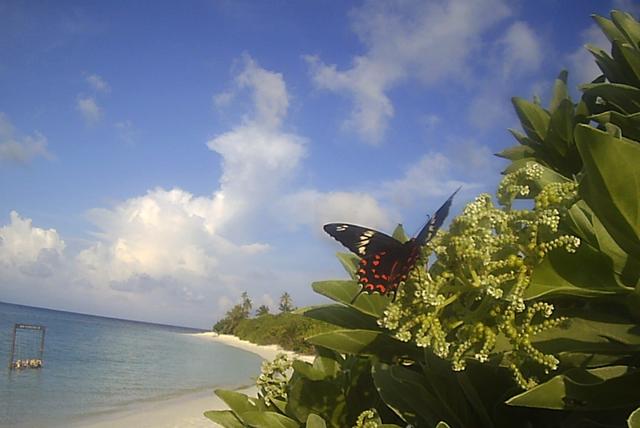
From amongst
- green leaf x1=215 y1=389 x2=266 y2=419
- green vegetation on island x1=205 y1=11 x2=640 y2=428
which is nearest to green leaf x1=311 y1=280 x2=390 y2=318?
green vegetation on island x1=205 y1=11 x2=640 y2=428

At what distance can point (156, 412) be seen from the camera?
699 inches

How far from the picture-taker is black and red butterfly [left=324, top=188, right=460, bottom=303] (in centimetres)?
122

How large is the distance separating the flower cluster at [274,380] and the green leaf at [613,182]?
1.19 meters

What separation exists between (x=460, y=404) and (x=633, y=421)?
0.48m

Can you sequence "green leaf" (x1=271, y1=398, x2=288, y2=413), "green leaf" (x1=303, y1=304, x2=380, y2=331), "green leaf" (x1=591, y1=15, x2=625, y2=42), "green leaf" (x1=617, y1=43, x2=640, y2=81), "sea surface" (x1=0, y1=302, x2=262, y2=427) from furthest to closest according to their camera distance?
"sea surface" (x1=0, y1=302, x2=262, y2=427), "green leaf" (x1=591, y1=15, x2=625, y2=42), "green leaf" (x1=617, y1=43, x2=640, y2=81), "green leaf" (x1=271, y1=398, x2=288, y2=413), "green leaf" (x1=303, y1=304, x2=380, y2=331)

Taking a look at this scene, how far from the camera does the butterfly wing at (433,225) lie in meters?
1.23

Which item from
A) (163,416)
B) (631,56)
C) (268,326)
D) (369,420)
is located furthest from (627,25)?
(268,326)

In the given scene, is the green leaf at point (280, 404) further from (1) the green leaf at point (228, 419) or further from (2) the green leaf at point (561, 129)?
(2) the green leaf at point (561, 129)

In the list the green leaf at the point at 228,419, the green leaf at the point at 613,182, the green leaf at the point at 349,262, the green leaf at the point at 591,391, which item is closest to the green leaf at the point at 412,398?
the green leaf at the point at 591,391

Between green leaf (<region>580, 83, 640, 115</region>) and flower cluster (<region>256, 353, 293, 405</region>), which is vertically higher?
green leaf (<region>580, 83, 640, 115</region>)

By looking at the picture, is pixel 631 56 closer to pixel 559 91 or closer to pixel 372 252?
pixel 559 91

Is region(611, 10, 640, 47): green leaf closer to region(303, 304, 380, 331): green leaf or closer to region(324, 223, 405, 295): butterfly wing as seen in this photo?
region(324, 223, 405, 295): butterfly wing

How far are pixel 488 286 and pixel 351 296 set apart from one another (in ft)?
1.81

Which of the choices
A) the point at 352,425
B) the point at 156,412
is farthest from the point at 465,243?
the point at 156,412
